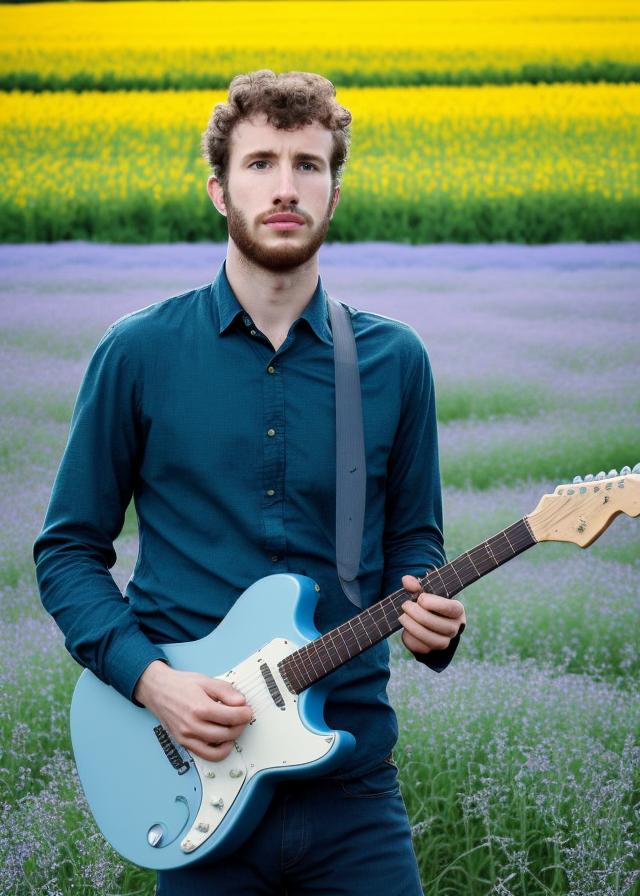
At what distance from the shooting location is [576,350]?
389 centimetres

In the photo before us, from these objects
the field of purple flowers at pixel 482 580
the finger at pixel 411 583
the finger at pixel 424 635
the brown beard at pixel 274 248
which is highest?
the brown beard at pixel 274 248

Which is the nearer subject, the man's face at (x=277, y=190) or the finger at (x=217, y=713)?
the finger at (x=217, y=713)

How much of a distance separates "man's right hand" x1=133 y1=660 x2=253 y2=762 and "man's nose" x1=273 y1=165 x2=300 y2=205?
2.77 feet

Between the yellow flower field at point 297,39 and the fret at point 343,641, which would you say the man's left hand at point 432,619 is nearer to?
the fret at point 343,641

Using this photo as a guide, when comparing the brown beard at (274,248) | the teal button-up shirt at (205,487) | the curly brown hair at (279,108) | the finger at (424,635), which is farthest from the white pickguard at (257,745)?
the curly brown hair at (279,108)

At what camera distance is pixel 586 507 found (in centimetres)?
196

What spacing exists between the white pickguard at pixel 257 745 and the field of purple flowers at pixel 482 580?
3.48ft

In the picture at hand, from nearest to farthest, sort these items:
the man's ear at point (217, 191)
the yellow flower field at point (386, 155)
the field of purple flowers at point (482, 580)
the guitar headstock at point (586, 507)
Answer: the guitar headstock at point (586, 507) → the man's ear at point (217, 191) → the field of purple flowers at point (482, 580) → the yellow flower field at point (386, 155)

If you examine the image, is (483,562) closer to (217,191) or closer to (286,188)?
(286,188)

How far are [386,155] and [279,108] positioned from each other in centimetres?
205

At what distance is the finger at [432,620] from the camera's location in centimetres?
198

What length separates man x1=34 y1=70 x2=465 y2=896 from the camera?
6.68 ft

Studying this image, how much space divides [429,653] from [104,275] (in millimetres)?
2262

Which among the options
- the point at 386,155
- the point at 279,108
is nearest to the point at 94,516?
the point at 279,108
